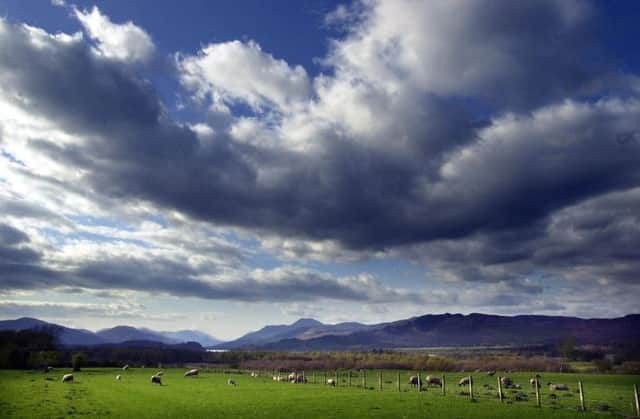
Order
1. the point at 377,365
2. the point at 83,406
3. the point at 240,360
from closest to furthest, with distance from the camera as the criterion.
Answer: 1. the point at 83,406
2. the point at 377,365
3. the point at 240,360

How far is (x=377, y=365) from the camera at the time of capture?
148500 mm

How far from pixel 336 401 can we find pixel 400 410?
31.5ft

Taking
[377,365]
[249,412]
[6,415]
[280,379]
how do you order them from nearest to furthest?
[6,415] → [249,412] → [280,379] → [377,365]

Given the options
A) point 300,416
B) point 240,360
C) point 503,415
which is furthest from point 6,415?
point 240,360

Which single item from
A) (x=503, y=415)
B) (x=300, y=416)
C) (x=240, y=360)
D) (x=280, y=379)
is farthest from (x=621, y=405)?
(x=240, y=360)

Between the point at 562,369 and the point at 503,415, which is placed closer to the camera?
the point at 503,415

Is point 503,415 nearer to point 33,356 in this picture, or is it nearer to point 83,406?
point 83,406

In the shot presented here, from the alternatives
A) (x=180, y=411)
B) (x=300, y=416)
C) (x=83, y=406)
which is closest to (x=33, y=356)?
(x=83, y=406)

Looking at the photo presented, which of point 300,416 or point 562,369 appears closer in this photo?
point 300,416

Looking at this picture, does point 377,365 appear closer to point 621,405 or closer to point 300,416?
point 621,405

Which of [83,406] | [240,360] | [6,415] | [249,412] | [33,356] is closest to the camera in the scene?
[6,415]

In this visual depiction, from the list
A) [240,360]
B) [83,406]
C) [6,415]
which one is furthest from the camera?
[240,360]

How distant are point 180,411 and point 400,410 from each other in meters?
17.6

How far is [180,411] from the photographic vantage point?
119 ft
